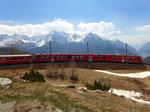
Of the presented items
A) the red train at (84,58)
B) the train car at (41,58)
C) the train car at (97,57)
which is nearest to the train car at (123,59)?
the red train at (84,58)

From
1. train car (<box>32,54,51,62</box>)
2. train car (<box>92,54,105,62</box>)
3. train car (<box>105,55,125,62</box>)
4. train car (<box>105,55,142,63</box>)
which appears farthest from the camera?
train car (<box>92,54,105,62</box>)

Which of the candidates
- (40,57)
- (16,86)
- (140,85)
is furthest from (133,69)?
(16,86)

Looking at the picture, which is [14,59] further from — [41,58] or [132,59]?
[132,59]

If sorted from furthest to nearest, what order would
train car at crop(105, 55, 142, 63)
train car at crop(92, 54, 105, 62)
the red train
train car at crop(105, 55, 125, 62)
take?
train car at crop(92, 54, 105, 62) → train car at crop(105, 55, 125, 62) → train car at crop(105, 55, 142, 63) → the red train

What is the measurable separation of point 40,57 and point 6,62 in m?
12.8

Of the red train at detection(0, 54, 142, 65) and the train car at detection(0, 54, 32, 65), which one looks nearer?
the train car at detection(0, 54, 32, 65)

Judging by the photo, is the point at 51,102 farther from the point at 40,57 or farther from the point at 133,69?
the point at 133,69

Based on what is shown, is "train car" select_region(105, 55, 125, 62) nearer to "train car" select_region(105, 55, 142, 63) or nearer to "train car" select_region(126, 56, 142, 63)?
"train car" select_region(105, 55, 142, 63)

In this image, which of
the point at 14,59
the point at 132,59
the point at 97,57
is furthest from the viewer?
the point at 97,57

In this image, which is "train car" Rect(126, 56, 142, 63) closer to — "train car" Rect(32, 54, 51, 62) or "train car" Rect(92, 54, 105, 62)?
"train car" Rect(92, 54, 105, 62)

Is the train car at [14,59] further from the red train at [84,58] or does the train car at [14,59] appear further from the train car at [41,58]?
the train car at [41,58]

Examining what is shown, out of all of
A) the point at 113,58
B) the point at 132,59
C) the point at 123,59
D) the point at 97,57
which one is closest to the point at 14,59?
the point at 97,57

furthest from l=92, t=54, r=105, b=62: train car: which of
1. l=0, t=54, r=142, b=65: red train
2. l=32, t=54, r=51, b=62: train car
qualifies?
l=32, t=54, r=51, b=62: train car

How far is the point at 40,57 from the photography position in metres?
66.0
